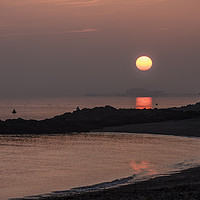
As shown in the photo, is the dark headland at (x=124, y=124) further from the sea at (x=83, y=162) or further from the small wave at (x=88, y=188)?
the small wave at (x=88, y=188)

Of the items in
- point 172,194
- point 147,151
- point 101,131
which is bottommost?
point 172,194

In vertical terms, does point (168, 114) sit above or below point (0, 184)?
above

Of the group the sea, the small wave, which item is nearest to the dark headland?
the sea

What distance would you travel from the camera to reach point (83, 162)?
3338 centimetres

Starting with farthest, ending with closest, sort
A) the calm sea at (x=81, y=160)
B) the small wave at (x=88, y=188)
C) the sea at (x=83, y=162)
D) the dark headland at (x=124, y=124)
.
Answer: the dark headland at (x=124, y=124) < the calm sea at (x=81, y=160) < the sea at (x=83, y=162) < the small wave at (x=88, y=188)

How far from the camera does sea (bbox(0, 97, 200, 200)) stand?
24703 mm

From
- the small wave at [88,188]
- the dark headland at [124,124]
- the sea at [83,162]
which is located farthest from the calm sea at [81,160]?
the dark headland at [124,124]

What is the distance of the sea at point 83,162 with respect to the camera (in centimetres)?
2470

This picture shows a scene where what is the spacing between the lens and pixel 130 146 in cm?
4416

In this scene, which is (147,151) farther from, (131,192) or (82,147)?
(131,192)

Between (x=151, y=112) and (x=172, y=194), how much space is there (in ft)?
203

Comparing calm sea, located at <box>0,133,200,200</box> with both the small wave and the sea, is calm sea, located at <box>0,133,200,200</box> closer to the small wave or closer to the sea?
the sea

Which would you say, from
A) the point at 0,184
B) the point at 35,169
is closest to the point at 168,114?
the point at 35,169

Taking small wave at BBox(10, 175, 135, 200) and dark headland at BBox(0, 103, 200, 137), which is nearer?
small wave at BBox(10, 175, 135, 200)
